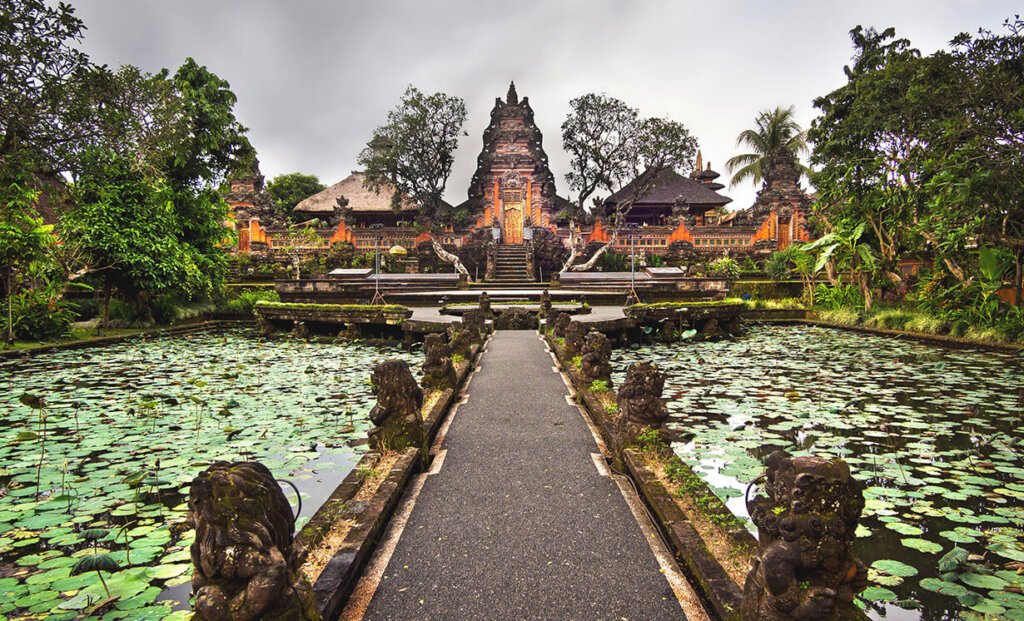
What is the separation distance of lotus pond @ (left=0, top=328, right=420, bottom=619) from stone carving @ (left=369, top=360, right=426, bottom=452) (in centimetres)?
42

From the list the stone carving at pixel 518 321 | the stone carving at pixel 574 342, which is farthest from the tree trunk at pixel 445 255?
the stone carving at pixel 574 342

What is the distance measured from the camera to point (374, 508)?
109 inches

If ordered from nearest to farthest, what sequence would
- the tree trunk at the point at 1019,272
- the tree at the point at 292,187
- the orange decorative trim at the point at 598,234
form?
the tree trunk at the point at 1019,272, the orange decorative trim at the point at 598,234, the tree at the point at 292,187

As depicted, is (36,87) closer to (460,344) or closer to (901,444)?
(460,344)

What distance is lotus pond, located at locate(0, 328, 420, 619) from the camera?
2.32 meters

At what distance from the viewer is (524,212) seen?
28.1m

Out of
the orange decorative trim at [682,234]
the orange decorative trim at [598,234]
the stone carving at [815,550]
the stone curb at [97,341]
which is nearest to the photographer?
the stone carving at [815,550]

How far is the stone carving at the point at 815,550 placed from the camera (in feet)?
5.30

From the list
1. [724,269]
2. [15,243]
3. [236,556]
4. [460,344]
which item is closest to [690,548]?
[236,556]

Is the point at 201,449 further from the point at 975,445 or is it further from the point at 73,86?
the point at 975,445

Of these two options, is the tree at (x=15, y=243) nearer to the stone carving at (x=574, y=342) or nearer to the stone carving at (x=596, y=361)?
the stone carving at (x=574, y=342)

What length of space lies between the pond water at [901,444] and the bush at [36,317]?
11166 mm

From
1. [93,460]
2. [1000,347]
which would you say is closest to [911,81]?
[1000,347]

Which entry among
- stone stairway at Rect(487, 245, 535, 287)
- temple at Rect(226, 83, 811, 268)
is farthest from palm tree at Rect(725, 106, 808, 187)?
stone stairway at Rect(487, 245, 535, 287)
